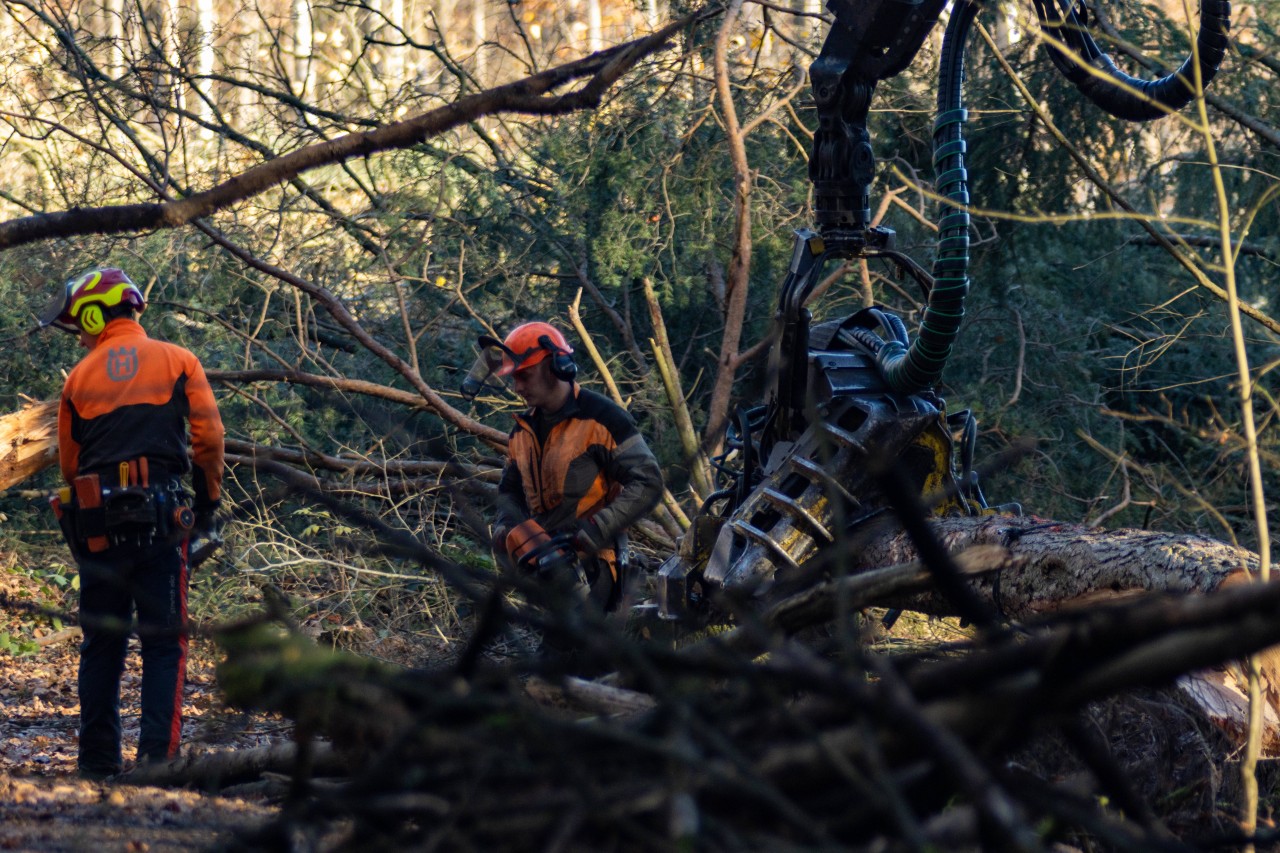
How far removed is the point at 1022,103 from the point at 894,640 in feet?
16.5

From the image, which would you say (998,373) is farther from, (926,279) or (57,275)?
(57,275)

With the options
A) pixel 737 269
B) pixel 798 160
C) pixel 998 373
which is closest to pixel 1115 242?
pixel 998 373

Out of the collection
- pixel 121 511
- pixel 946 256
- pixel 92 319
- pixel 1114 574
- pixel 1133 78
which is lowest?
pixel 1114 574

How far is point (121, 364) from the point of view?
192 inches

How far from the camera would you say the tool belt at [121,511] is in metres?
4.80

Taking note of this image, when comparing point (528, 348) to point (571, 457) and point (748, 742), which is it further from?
point (748, 742)

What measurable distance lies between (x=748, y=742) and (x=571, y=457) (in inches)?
134

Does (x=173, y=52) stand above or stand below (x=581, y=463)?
above

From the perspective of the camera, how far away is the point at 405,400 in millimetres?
7648

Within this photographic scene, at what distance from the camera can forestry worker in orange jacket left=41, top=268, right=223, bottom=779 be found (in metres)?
4.78

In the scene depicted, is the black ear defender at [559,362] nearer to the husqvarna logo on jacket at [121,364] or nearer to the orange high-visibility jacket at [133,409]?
the orange high-visibility jacket at [133,409]

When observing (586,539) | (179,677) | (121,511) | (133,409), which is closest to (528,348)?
(586,539)

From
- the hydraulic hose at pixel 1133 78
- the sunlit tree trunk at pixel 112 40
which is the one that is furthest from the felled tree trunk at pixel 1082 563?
the sunlit tree trunk at pixel 112 40

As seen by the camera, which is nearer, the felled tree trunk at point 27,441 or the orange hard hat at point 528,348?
the orange hard hat at point 528,348
